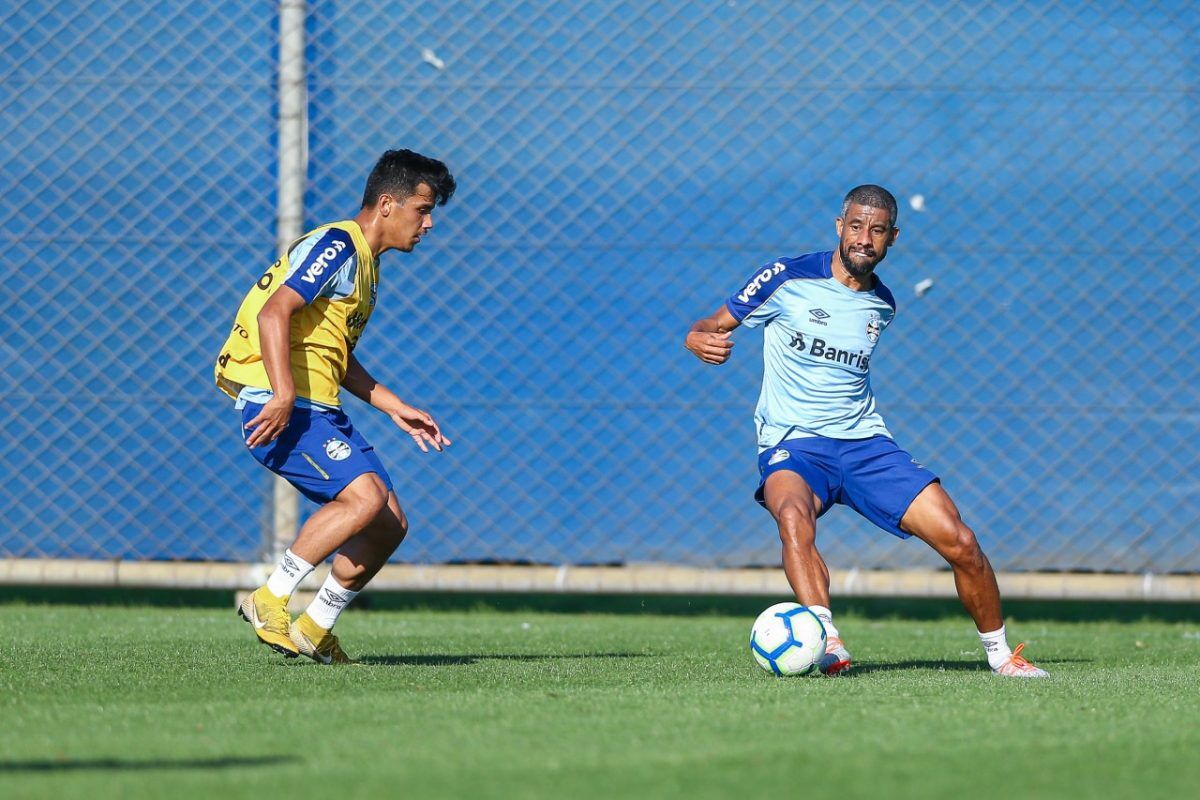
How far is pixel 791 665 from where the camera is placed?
16.1 feet

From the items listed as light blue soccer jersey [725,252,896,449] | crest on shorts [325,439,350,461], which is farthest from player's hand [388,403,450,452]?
light blue soccer jersey [725,252,896,449]

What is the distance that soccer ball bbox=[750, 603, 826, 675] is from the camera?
4.90 meters

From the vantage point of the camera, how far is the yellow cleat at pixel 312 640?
5.14 meters

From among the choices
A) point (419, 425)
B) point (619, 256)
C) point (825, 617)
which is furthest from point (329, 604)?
point (619, 256)

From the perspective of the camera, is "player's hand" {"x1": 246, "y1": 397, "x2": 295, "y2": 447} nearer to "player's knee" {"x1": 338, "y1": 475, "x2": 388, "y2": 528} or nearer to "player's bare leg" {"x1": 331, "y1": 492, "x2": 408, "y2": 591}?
"player's knee" {"x1": 338, "y1": 475, "x2": 388, "y2": 528}

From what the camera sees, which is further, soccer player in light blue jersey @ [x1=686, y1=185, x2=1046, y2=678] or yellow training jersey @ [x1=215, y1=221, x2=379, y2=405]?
soccer player in light blue jersey @ [x1=686, y1=185, x2=1046, y2=678]

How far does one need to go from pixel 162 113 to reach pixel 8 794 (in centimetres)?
559

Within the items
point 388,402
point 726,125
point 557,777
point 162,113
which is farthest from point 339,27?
point 557,777

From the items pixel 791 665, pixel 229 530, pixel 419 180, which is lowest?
pixel 229 530

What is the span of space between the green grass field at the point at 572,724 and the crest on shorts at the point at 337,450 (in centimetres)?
65

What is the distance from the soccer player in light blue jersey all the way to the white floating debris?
105 inches

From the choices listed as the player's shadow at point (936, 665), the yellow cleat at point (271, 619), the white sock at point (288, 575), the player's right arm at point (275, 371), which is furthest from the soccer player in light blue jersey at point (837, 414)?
the yellow cleat at point (271, 619)

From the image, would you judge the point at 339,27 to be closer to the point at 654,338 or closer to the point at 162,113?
the point at 162,113

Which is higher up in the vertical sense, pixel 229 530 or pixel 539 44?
pixel 539 44
